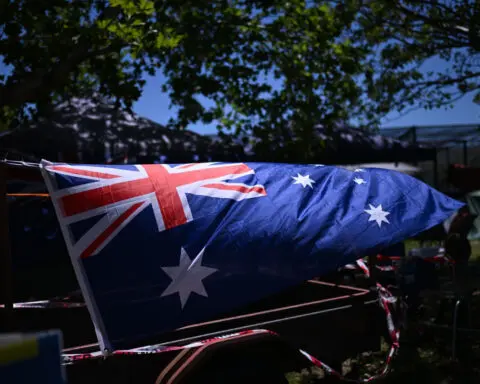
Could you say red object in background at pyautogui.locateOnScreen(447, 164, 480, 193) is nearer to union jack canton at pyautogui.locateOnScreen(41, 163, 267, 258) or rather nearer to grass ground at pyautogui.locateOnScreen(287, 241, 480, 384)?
grass ground at pyautogui.locateOnScreen(287, 241, 480, 384)

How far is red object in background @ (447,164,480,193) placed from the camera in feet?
29.2

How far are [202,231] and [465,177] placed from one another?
6.30 m

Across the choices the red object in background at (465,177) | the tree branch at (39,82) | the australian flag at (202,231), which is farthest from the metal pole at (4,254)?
the tree branch at (39,82)

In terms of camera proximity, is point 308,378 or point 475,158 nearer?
point 308,378

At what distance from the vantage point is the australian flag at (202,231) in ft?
11.5

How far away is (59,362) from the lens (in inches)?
64.1

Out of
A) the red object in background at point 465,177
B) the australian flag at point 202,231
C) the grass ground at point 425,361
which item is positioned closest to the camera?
the australian flag at point 202,231

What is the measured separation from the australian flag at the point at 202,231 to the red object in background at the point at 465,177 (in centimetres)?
434

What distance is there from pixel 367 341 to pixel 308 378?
4.50 feet

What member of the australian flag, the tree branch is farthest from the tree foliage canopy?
the australian flag

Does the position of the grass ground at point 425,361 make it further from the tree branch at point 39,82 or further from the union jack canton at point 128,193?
the tree branch at point 39,82

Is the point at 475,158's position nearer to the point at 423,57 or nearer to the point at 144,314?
the point at 423,57

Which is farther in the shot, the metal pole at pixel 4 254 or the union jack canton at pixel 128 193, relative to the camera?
the union jack canton at pixel 128 193

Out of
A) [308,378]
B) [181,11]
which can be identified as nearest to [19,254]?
[181,11]
